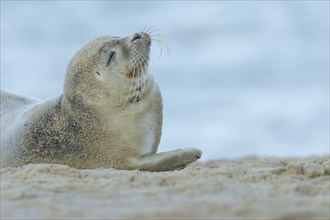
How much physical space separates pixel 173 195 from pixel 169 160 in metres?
2.63

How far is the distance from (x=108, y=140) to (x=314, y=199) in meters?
3.22

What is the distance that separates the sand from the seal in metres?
1.95

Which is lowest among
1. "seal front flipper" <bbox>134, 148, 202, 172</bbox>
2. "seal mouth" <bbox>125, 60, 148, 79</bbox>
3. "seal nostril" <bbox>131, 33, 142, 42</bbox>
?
"seal front flipper" <bbox>134, 148, 202, 172</bbox>

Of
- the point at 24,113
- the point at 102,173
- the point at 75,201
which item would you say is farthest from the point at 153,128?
the point at 75,201

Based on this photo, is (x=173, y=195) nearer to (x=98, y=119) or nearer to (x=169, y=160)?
(x=169, y=160)

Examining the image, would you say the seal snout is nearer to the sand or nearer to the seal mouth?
the seal mouth

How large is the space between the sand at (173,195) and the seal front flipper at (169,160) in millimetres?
1744

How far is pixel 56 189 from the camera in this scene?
377 cm

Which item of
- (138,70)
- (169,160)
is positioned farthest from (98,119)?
(169,160)

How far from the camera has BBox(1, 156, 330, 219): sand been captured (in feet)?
10.3

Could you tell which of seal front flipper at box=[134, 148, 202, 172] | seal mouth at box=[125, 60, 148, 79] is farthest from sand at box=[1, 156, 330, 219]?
seal mouth at box=[125, 60, 148, 79]

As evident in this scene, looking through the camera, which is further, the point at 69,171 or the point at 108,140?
the point at 108,140

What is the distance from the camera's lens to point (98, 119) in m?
6.44

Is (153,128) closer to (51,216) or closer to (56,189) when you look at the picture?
(56,189)
